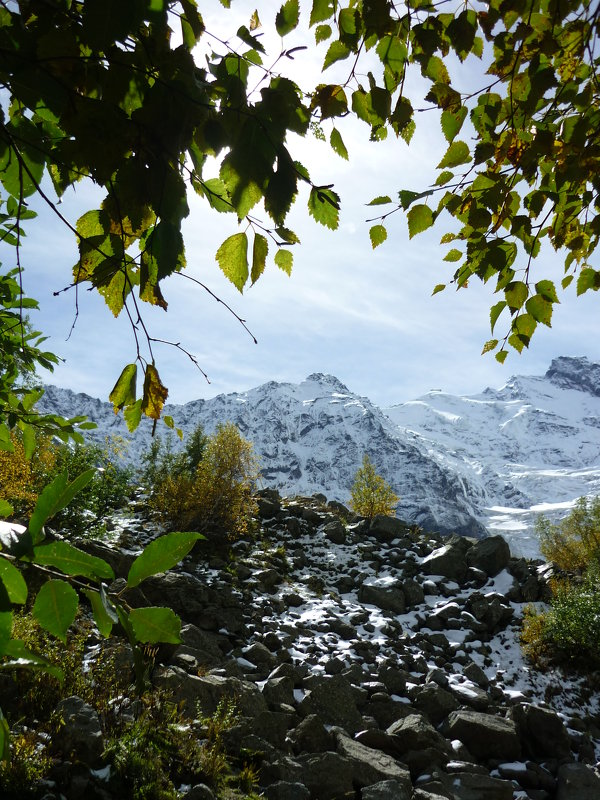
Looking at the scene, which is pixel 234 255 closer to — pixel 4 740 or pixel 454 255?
pixel 4 740

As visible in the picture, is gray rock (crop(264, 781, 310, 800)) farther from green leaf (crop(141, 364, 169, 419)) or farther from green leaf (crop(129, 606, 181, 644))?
green leaf (crop(129, 606, 181, 644))

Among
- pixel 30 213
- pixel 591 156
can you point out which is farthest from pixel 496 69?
pixel 30 213

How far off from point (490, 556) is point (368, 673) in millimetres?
6836

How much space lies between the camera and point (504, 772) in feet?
22.3

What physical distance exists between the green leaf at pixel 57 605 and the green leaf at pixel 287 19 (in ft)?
3.73

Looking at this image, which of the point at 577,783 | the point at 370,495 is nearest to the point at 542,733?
the point at 577,783

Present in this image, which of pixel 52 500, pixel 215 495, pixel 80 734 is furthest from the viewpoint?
pixel 215 495

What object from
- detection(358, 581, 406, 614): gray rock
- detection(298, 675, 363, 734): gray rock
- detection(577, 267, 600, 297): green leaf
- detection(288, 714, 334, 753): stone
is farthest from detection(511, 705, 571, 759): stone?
detection(577, 267, 600, 297): green leaf

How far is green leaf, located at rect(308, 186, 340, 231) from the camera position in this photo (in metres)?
0.99

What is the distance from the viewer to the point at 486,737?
727 cm

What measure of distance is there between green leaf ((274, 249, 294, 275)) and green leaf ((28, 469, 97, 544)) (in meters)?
0.71

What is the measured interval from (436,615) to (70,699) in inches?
379

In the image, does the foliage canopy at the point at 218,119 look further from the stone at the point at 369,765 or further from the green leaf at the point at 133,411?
the stone at the point at 369,765

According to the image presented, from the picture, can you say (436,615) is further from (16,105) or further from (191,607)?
(16,105)
